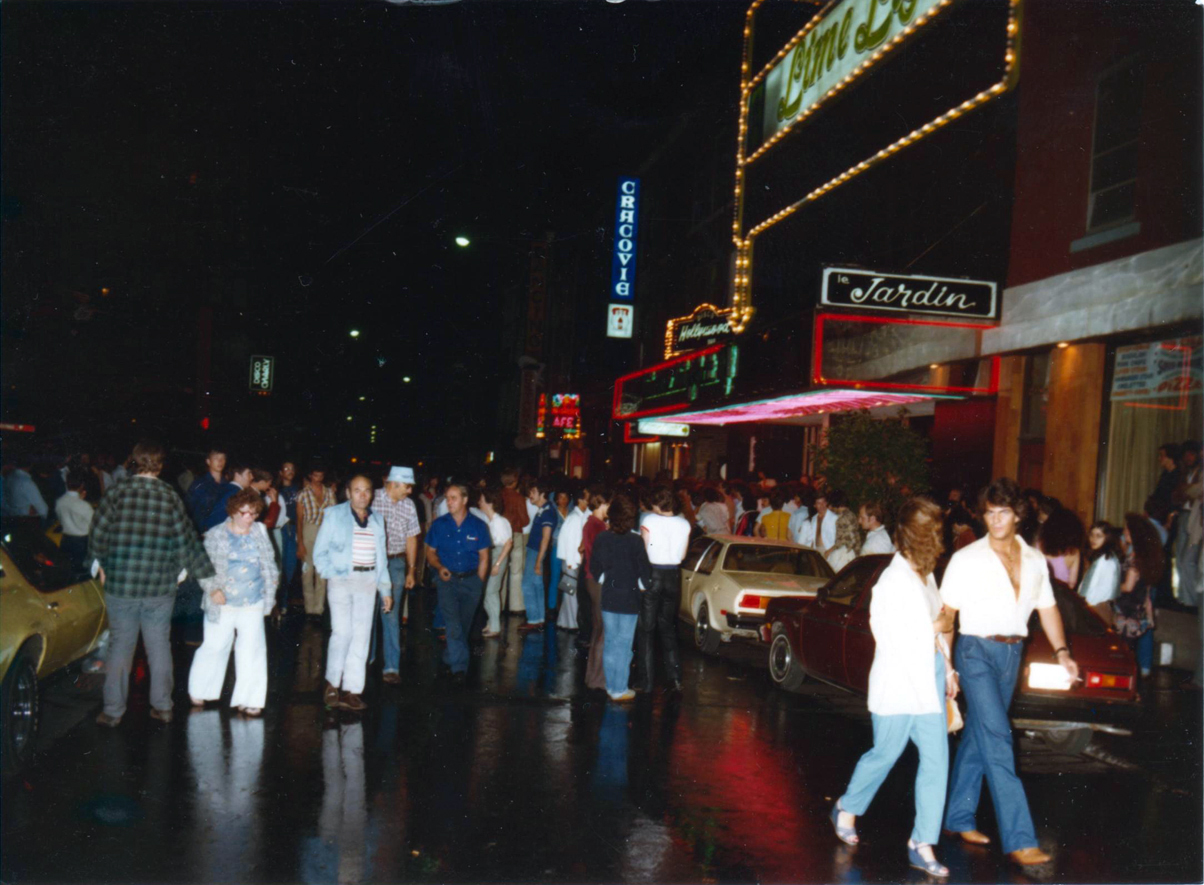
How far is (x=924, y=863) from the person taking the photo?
536 cm

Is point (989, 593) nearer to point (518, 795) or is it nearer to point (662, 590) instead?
point (518, 795)

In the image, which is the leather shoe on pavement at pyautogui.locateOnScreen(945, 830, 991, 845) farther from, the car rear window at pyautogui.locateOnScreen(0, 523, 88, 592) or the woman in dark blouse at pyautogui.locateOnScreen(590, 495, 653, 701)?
the car rear window at pyautogui.locateOnScreen(0, 523, 88, 592)

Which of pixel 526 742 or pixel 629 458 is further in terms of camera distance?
pixel 629 458

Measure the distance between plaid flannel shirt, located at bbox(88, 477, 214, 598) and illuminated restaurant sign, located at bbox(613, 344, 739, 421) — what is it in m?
15.7

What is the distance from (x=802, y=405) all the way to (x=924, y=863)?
644 inches

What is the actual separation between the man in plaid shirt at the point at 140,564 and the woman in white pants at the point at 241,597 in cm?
39

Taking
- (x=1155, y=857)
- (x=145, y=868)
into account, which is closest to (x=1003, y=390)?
(x=1155, y=857)

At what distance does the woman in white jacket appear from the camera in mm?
5449

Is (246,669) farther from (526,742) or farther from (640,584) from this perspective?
(640,584)

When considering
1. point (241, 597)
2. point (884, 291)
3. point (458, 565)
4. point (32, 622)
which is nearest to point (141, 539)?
point (241, 597)

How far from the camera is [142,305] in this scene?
40.4 metres

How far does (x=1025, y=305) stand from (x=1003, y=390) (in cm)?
147

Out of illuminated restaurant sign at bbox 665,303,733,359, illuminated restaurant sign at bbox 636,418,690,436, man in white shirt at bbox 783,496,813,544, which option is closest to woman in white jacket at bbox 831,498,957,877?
man in white shirt at bbox 783,496,813,544

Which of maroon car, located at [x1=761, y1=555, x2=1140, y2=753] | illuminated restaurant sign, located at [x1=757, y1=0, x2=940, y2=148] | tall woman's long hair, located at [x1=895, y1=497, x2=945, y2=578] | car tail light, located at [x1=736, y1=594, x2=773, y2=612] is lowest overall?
car tail light, located at [x1=736, y1=594, x2=773, y2=612]
